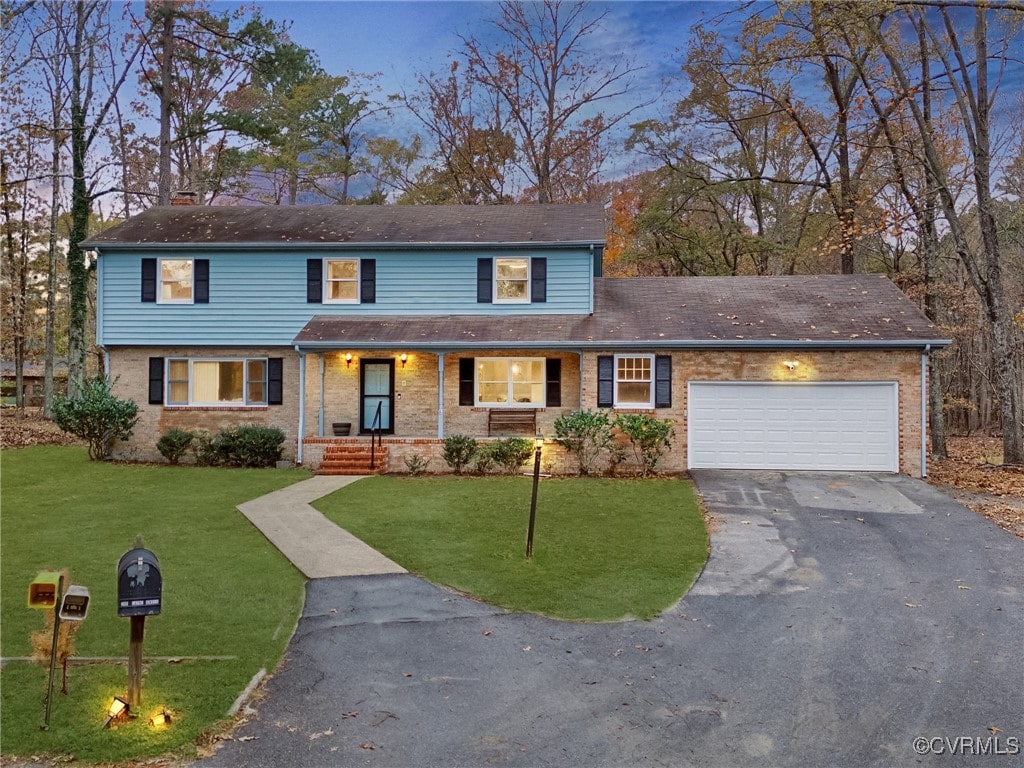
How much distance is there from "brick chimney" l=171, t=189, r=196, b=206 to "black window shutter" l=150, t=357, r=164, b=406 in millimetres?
6726

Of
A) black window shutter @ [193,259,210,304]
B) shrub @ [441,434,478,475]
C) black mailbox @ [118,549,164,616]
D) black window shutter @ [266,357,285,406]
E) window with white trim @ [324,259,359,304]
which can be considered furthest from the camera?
window with white trim @ [324,259,359,304]

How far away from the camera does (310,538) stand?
9102 millimetres

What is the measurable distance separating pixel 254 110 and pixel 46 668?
87.0 feet

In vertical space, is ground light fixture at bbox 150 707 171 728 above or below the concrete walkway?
below

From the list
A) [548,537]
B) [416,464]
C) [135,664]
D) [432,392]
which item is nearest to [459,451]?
[416,464]

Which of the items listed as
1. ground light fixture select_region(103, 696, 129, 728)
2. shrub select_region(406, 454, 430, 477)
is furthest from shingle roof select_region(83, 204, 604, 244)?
ground light fixture select_region(103, 696, 129, 728)

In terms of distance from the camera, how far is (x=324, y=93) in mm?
26641

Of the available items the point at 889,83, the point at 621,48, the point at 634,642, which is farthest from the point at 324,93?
the point at 634,642

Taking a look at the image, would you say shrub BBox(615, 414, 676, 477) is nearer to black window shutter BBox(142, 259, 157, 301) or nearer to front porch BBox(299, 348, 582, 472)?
front porch BBox(299, 348, 582, 472)

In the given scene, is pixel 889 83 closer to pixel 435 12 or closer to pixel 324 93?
pixel 435 12

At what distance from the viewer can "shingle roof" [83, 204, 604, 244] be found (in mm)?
16906

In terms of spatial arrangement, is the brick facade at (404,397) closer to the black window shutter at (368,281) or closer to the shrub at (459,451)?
the shrub at (459,451)

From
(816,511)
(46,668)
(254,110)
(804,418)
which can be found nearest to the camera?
(46,668)

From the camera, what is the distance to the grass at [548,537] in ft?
23.1
